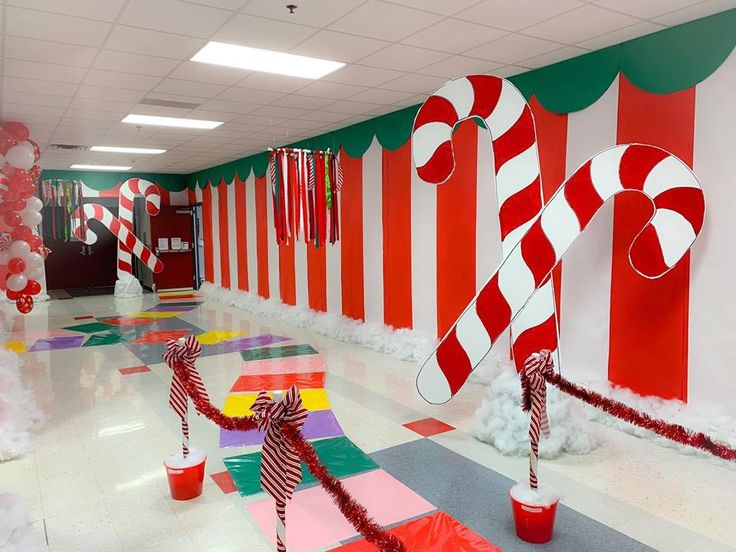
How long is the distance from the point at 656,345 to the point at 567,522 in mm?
1740

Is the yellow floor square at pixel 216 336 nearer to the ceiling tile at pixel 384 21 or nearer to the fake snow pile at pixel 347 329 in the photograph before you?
the fake snow pile at pixel 347 329

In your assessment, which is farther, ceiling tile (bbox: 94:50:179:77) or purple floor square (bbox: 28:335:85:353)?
purple floor square (bbox: 28:335:85:353)

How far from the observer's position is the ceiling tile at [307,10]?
325 cm

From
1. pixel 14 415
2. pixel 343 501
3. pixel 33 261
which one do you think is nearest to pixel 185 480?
pixel 343 501

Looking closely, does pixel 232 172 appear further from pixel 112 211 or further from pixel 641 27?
pixel 641 27

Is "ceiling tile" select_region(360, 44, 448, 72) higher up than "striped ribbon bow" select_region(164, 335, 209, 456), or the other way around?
"ceiling tile" select_region(360, 44, 448, 72)

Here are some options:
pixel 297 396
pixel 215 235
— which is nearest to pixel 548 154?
pixel 297 396

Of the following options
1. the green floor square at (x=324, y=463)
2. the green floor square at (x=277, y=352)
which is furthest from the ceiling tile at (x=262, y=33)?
the green floor square at (x=277, y=352)

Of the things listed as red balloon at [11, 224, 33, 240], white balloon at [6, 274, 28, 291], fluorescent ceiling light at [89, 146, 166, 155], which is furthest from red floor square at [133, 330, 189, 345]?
fluorescent ceiling light at [89, 146, 166, 155]

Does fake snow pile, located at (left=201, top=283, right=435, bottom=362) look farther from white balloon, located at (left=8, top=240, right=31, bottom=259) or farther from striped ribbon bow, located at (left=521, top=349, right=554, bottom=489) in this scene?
white balloon, located at (left=8, top=240, right=31, bottom=259)

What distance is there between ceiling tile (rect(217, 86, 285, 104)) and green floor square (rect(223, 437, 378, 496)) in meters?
3.25

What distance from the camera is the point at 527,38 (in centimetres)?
392

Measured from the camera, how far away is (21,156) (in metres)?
→ 6.14

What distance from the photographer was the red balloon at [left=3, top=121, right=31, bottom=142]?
631 centimetres
